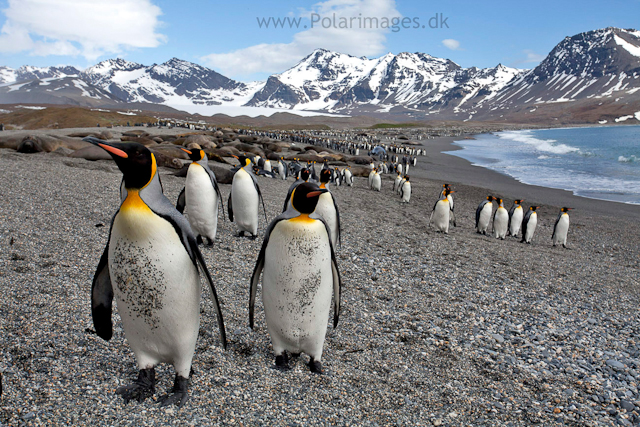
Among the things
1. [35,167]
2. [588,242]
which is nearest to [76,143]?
[35,167]

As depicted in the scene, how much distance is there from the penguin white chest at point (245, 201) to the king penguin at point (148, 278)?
385 cm

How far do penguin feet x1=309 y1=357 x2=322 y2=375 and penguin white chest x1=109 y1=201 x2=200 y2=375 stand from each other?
1078mm

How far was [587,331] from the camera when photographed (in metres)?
4.64

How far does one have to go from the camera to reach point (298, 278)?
10.6 feet

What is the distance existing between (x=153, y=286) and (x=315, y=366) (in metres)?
1.55

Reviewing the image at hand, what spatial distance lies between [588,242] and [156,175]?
1153 cm

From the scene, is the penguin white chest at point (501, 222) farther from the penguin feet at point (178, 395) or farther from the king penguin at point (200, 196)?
the penguin feet at point (178, 395)

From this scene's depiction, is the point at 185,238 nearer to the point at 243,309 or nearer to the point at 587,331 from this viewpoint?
the point at 243,309

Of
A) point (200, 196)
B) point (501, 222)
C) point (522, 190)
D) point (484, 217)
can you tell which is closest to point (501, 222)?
point (501, 222)

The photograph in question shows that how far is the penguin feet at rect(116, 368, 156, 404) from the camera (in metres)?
2.71

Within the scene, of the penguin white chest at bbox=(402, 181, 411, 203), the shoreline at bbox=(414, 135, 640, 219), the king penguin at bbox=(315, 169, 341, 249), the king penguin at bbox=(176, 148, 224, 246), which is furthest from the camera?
the shoreline at bbox=(414, 135, 640, 219)

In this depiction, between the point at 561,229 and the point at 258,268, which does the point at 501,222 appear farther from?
the point at 258,268

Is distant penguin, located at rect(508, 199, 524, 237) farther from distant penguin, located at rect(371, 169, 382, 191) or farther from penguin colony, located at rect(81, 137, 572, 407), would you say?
penguin colony, located at rect(81, 137, 572, 407)

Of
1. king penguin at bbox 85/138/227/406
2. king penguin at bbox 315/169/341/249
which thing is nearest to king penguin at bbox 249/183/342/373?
king penguin at bbox 85/138/227/406
